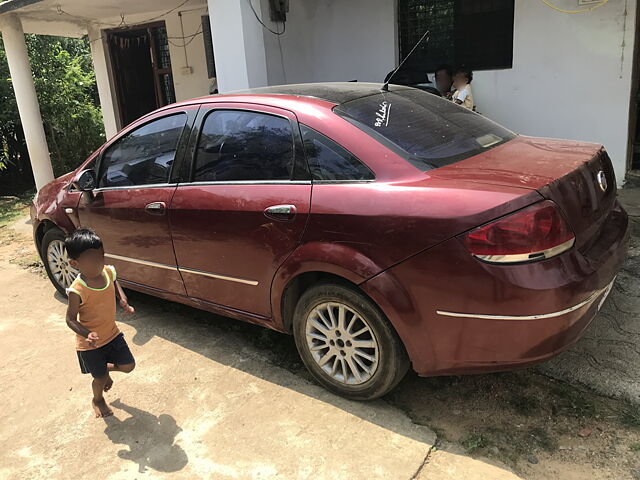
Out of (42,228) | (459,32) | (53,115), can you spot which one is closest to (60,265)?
(42,228)

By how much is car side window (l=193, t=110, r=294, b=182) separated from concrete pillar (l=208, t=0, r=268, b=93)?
3154 mm

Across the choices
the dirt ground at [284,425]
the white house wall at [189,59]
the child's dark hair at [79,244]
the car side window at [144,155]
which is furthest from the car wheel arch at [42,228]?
the white house wall at [189,59]

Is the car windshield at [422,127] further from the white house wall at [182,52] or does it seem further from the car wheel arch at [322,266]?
the white house wall at [182,52]

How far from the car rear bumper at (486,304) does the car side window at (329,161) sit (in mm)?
559

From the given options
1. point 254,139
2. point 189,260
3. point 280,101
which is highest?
point 280,101

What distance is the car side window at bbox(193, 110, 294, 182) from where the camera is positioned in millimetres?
3072

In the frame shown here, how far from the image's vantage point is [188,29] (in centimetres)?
980

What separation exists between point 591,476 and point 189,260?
2.55 metres

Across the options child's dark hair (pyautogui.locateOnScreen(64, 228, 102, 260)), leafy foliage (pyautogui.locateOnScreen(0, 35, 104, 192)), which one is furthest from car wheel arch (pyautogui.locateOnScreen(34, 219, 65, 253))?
leafy foliage (pyautogui.locateOnScreen(0, 35, 104, 192))

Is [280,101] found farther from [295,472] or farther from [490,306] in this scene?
[295,472]

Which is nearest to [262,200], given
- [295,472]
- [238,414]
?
[238,414]

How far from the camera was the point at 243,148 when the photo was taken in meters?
3.27

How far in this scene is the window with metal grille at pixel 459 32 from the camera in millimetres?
6961

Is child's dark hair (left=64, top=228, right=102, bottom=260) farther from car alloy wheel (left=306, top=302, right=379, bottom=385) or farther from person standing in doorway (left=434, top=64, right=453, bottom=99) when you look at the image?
person standing in doorway (left=434, top=64, right=453, bottom=99)
